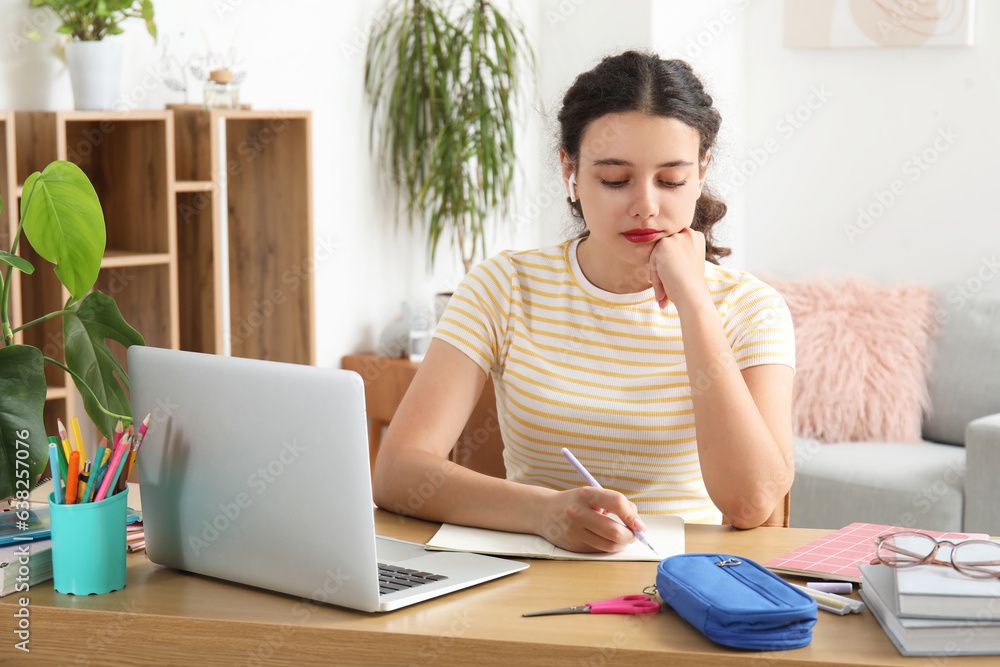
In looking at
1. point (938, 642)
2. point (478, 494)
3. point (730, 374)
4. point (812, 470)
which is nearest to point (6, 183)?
point (478, 494)

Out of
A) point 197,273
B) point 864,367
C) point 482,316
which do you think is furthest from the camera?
point 864,367

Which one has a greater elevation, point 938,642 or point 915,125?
point 915,125

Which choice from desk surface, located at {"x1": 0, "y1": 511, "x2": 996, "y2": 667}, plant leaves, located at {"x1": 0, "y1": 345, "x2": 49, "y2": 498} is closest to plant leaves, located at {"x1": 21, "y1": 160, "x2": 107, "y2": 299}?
plant leaves, located at {"x1": 0, "y1": 345, "x2": 49, "y2": 498}

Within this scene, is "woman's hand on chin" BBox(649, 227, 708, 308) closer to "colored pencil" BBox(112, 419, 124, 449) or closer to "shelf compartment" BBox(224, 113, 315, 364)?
"colored pencil" BBox(112, 419, 124, 449)

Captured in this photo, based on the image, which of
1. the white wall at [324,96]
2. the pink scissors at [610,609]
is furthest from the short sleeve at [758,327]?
the white wall at [324,96]

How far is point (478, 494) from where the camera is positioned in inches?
50.1

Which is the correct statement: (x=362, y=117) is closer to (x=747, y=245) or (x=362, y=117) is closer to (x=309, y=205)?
(x=309, y=205)

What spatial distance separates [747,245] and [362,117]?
1.62m

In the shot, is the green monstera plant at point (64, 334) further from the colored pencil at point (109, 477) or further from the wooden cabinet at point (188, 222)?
the wooden cabinet at point (188, 222)

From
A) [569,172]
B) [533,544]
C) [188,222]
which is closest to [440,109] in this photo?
[188,222]

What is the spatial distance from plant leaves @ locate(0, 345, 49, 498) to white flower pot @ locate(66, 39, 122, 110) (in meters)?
1.34

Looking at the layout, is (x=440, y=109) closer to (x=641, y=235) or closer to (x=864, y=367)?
(x=864, y=367)

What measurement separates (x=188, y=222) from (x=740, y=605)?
77.0 inches

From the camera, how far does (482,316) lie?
1.59 meters
